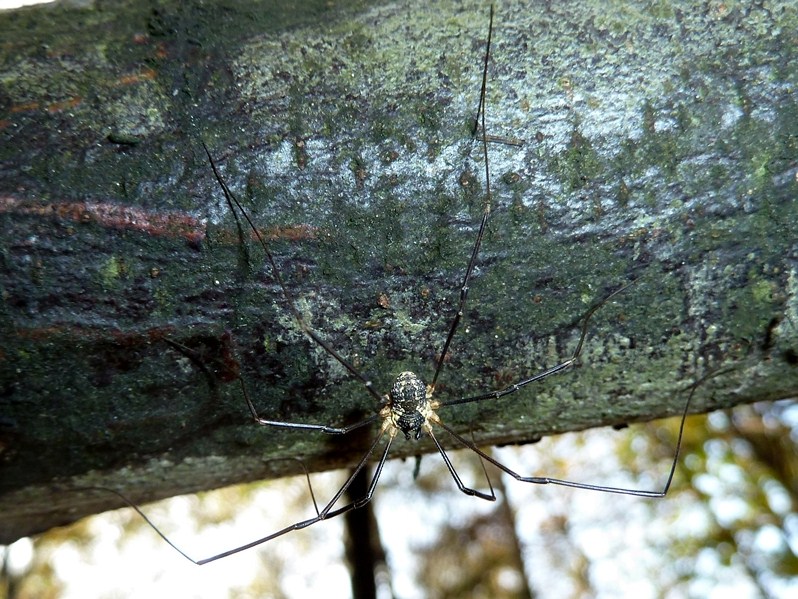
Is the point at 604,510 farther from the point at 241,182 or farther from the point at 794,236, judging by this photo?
the point at 241,182

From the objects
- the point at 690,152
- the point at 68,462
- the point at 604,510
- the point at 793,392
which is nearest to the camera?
the point at 690,152

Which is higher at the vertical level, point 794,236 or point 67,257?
point 67,257

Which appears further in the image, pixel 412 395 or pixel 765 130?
pixel 412 395

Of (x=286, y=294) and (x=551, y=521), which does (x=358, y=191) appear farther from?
(x=551, y=521)

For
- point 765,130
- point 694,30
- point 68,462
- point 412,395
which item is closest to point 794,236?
point 765,130


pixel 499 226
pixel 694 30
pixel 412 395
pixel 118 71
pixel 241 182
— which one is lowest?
pixel 412 395
